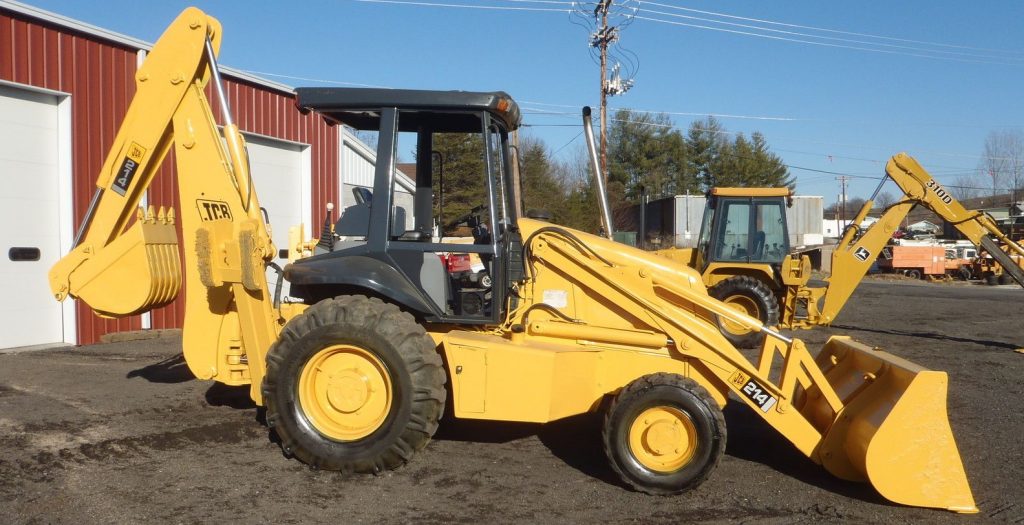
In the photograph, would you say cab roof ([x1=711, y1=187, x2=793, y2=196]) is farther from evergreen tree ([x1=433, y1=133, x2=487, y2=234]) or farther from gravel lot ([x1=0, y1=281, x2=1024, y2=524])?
evergreen tree ([x1=433, y1=133, x2=487, y2=234])

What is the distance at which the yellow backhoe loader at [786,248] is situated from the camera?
39.9ft

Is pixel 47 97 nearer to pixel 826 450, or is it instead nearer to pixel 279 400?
pixel 279 400

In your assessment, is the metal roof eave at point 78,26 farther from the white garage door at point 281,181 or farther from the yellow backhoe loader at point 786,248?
the yellow backhoe loader at point 786,248

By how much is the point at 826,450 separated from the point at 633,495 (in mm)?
1247

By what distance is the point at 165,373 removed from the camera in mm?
8273

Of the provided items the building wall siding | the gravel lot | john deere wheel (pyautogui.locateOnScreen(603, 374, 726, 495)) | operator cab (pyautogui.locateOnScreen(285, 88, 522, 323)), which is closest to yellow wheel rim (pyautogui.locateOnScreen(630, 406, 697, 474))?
john deere wheel (pyautogui.locateOnScreen(603, 374, 726, 495))

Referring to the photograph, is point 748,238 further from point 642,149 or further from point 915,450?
point 642,149

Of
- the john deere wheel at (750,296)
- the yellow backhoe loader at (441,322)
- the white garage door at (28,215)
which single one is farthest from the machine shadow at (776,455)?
the white garage door at (28,215)

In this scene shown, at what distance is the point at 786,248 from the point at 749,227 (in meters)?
0.68

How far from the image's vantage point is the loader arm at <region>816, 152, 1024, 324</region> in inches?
476

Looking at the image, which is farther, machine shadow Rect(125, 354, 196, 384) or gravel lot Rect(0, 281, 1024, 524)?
→ machine shadow Rect(125, 354, 196, 384)

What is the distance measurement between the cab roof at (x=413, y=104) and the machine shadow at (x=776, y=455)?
2942 millimetres

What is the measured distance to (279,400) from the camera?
511cm

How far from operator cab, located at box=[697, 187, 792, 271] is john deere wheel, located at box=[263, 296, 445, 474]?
357 inches
